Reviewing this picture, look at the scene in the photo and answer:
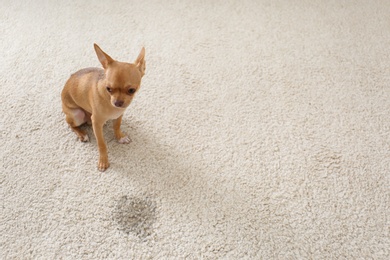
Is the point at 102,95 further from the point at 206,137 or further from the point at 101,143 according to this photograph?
the point at 206,137

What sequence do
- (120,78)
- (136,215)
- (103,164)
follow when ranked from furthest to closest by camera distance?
(103,164) → (136,215) → (120,78)

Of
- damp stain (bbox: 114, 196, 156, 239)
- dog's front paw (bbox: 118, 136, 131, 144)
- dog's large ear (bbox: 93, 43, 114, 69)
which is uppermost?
dog's large ear (bbox: 93, 43, 114, 69)

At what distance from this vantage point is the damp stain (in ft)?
4.10

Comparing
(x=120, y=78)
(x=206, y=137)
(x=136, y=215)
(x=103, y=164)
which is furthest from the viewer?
(x=206, y=137)

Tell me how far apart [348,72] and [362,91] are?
157 millimetres

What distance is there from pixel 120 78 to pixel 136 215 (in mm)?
536

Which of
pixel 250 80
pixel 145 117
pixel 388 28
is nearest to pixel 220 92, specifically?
pixel 250 80

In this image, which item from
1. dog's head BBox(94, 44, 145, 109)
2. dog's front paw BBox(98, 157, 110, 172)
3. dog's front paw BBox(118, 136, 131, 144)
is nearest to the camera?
dog's head BBox(94, 44, 145, 109)

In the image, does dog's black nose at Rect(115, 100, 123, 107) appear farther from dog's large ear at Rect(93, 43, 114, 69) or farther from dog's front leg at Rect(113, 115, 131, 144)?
dog's front leg at Rect(113, 115, 131, 144)

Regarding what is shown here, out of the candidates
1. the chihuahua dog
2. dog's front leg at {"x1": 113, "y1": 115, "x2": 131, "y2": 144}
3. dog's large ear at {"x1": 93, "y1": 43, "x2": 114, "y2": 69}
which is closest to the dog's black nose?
the chihuahua dog

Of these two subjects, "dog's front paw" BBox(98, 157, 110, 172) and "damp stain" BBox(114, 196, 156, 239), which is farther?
"dog's front paw" BBox(98, 157, 110, 172)

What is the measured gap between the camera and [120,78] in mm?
1144

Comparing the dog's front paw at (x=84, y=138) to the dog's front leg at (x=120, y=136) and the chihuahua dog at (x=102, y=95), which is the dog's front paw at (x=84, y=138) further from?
the dog's front leg at (x=120, y=136)

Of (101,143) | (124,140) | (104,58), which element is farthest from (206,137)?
(104,58)
